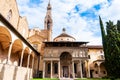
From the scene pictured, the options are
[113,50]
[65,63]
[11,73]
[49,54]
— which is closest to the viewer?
[11,73]

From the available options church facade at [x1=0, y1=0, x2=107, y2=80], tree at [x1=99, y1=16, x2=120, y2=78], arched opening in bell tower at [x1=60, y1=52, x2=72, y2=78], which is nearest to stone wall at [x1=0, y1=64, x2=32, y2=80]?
church facade at [x1=0, y1=0, x2=107, y2=80]

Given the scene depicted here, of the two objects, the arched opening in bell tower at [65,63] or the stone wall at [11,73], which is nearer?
the stone wall at [11,73]

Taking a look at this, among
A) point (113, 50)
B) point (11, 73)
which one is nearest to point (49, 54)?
point (113, 50)

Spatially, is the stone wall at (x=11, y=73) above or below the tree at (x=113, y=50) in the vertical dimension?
below

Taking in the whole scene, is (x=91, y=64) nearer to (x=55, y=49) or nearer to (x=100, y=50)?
(x=100, y=50)

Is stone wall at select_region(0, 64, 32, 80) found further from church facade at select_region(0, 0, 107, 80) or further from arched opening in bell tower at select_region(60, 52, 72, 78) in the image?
arched opening in bell tower at select_region(60, 52, 72, 78)

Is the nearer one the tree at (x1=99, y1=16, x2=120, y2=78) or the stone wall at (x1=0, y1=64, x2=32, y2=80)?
the stone wall at (x1=0, y1=64, x2=32, y2=80)

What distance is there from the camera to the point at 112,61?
19031mm

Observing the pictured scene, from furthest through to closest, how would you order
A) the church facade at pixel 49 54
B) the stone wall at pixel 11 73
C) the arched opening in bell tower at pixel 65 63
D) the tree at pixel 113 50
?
1. the arched opening in bell tower at pixel 65 63
2. the church facade at pixel 49 54
3. the tree at pixel 113 50
4. the stone wall at pixel 11 73

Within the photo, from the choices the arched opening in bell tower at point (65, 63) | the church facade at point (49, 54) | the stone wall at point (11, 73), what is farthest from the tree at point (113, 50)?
the stone wall at point (11, 73)

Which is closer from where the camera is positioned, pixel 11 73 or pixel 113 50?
pixel 11 73

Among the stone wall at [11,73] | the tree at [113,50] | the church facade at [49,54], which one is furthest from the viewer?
the church facade at [49,54]

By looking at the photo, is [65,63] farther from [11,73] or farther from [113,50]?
[11,73]

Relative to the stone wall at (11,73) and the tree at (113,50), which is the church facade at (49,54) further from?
the tree at (113,50)
